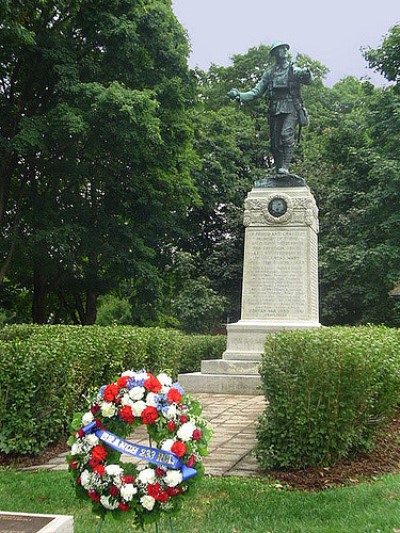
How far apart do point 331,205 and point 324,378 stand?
1954cm

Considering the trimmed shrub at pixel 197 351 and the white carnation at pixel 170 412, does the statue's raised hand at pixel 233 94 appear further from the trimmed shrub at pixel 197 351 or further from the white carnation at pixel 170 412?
the white carnation at pixel 170 412

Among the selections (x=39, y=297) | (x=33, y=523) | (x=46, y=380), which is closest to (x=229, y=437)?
(x=46, y=380)

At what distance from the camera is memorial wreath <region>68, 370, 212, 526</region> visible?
138 inches

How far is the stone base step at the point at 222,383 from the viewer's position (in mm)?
11734

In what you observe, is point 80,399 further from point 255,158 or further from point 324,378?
point 255,158

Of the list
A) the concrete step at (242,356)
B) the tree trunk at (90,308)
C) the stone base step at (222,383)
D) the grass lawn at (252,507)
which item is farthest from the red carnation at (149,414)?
the tree trunk at (90,308)

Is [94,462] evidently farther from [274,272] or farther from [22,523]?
[274,272]

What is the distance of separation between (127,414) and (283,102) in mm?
11915

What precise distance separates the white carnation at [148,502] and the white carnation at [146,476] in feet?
0.26

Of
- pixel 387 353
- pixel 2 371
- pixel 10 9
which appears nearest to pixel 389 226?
pixel 10 9

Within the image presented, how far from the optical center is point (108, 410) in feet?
12.0

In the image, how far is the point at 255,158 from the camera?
30250 mm

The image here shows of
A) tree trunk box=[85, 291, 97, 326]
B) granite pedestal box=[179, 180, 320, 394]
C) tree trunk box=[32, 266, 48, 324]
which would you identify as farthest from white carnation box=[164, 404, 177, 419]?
tree trunk box=[85, 291, 97, 326]

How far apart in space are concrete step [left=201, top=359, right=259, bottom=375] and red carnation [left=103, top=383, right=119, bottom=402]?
28.9ft
